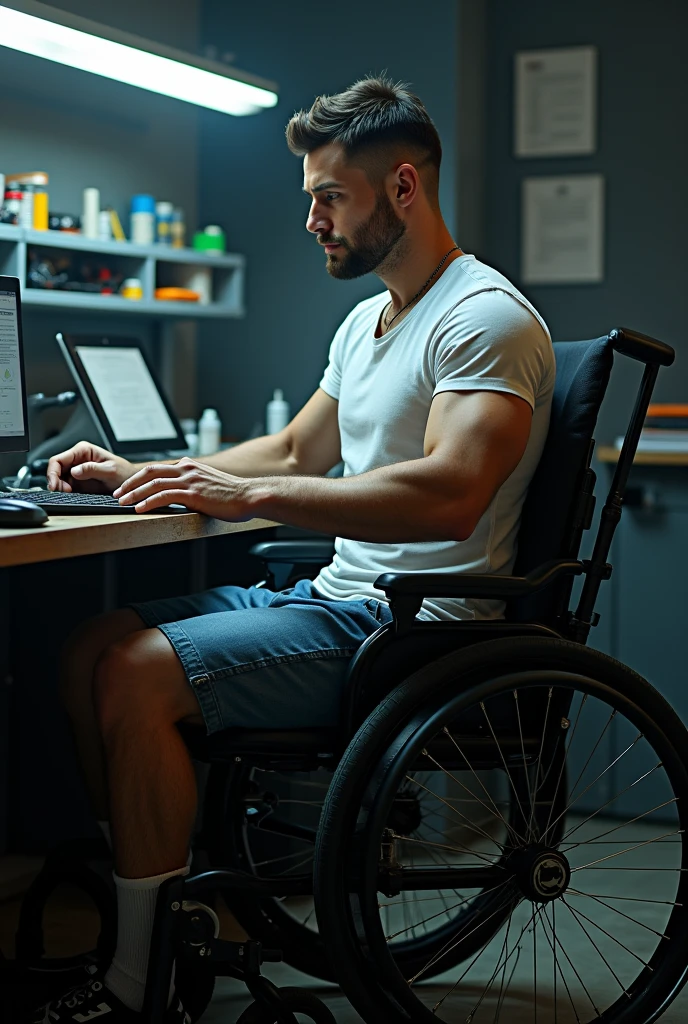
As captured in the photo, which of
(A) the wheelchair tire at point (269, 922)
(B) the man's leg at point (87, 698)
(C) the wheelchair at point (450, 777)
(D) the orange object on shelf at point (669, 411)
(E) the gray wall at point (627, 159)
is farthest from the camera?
(E) the gray wall at point (627, 159)

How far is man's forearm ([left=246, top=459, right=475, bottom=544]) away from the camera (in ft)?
4.82

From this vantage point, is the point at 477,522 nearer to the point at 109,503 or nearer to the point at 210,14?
the point at 109,503

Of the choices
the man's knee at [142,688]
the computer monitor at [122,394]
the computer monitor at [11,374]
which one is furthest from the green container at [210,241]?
the man's knee at [142,688]

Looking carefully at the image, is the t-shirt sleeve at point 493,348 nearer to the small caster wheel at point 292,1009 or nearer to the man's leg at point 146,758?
the man's leg at point 146,758

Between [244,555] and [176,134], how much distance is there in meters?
1.23

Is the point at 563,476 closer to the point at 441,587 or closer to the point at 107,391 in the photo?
the point at 441,587

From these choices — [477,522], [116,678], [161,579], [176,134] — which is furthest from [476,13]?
[116,678]

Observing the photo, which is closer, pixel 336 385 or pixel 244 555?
pixel 336 385

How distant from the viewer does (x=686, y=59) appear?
2979mm

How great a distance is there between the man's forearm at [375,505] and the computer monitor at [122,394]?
873 millimetres

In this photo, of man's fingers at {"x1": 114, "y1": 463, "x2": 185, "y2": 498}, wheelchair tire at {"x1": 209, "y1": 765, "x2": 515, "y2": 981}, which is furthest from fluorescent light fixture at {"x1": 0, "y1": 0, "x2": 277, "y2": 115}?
wheelchair tire at {"x1": 209, "y1": 765, "x2": 515, "y2": 981}

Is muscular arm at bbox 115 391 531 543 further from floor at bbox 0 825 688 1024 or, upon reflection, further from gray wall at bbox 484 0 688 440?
gray wall at bbox 484 0 688 440

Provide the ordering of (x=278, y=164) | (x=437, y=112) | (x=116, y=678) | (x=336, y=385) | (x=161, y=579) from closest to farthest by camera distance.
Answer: (x=116, y=678) < (x=336, y=385) < (x=161, y=579) < (x=437, y=112) < (x=278, y=164)

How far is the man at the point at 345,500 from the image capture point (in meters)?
1.42
